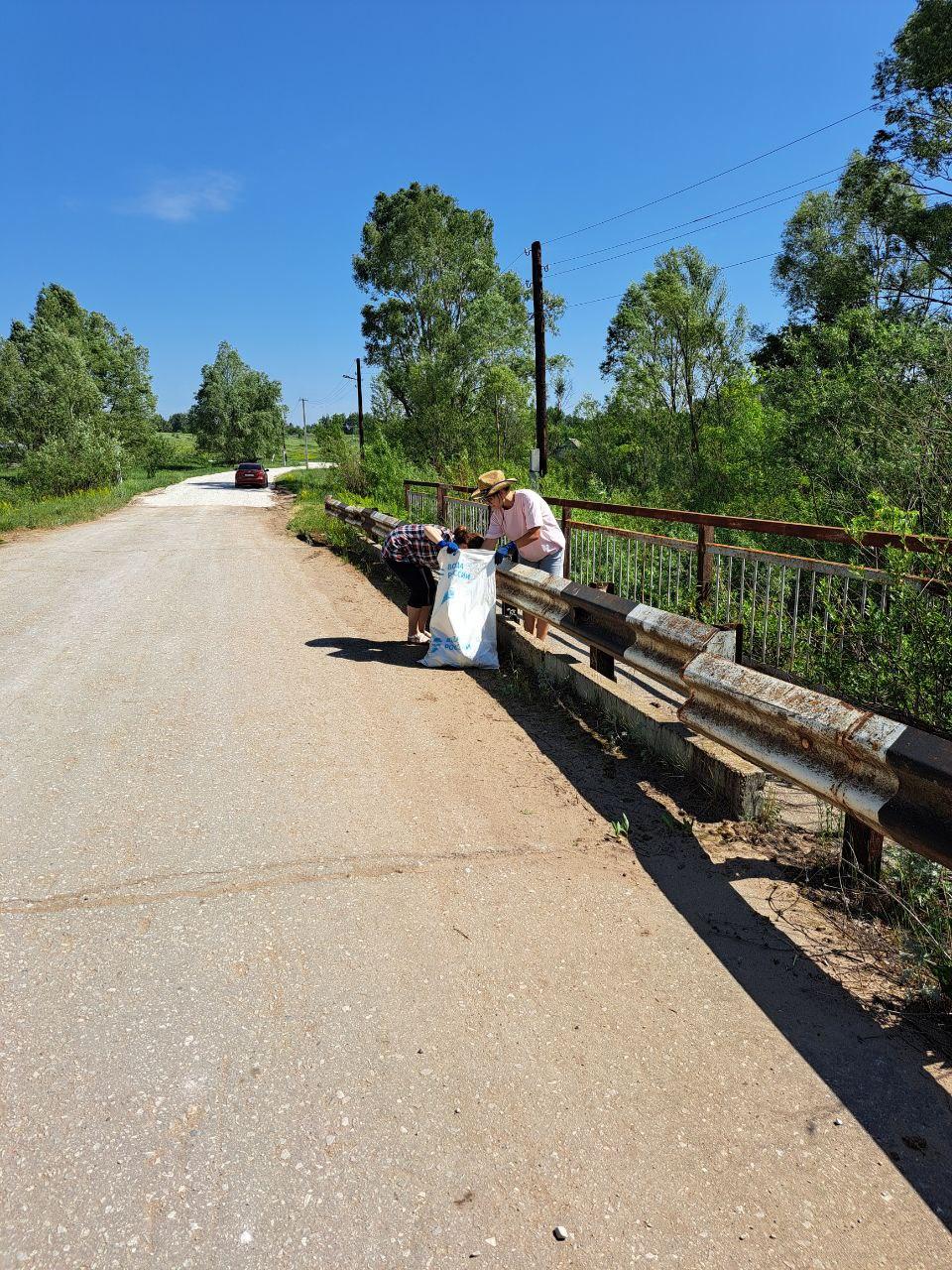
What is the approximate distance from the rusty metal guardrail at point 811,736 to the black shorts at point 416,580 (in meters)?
2.64

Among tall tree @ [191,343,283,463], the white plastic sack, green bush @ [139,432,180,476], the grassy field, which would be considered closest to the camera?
the white plastic sack

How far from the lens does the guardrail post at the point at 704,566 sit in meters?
5.51

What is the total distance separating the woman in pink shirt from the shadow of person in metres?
1.12

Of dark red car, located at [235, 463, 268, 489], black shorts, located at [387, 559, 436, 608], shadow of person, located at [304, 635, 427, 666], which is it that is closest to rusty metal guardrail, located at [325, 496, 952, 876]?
shadow of person, located at [304, 635, 427, 666]

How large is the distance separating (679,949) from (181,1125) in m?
1.63

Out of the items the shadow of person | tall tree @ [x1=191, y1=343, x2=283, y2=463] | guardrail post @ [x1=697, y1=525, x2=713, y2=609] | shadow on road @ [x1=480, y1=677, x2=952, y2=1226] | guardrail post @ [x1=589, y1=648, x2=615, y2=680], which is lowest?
shadow on road @ [x1=480, y1=677, x2=952, y2=1226]

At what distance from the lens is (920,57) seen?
2052cm

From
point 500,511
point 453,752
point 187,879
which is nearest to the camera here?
point 187,879

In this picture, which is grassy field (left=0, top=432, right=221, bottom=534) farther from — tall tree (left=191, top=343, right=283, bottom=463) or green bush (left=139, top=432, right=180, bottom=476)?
tall tree (left=191, top=343, right=283, bottom=463)

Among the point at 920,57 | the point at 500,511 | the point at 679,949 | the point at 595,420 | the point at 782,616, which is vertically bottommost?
the point at 679,949

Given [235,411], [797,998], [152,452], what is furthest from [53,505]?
[235,411]

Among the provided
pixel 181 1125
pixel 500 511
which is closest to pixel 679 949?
pixel 181 1125

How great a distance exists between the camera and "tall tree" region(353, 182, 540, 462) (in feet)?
121

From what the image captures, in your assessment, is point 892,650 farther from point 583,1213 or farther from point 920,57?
point 920,57
